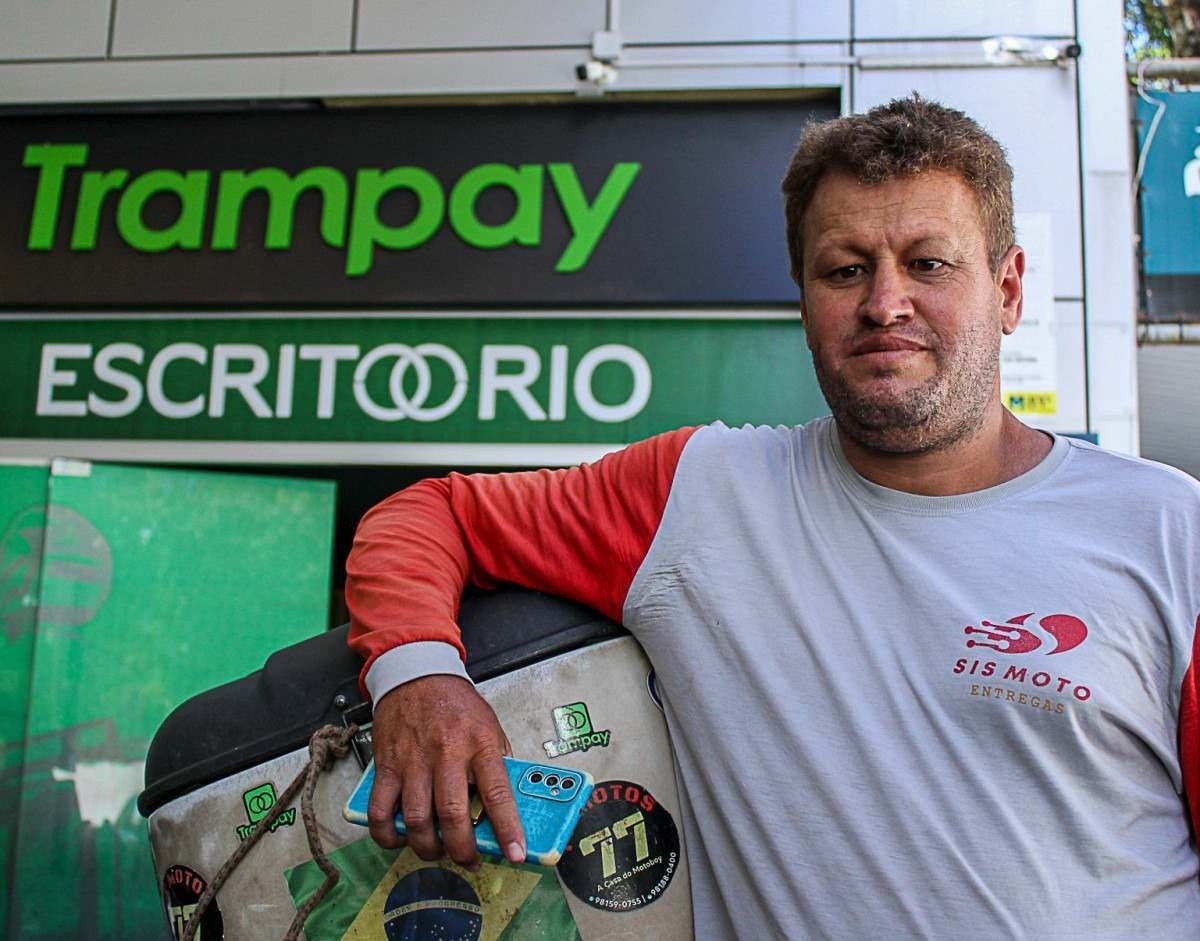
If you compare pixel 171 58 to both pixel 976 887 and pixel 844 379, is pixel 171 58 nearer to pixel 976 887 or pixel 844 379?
pixel 844 379

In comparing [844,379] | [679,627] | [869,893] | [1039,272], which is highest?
[1039,272]

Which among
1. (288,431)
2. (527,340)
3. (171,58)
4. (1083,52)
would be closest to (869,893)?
(527,340)

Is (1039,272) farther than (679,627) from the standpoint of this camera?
Yes

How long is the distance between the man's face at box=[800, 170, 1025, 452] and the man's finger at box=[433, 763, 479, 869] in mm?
754

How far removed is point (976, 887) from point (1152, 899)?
0.23m

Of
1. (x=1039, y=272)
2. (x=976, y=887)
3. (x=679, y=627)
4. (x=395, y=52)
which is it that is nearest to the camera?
(x=976, y=887)

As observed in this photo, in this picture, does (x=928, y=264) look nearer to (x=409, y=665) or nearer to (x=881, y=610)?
(x=881, y=610)

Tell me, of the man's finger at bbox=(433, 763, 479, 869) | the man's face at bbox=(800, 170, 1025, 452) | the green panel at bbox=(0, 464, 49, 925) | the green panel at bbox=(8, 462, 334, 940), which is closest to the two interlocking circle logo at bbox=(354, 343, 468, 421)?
the green panel at bbox=(8, 462, 334, 940)

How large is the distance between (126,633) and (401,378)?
5.07ft

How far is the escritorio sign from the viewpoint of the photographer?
430cm

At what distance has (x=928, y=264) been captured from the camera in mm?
1541

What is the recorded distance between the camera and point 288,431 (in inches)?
173

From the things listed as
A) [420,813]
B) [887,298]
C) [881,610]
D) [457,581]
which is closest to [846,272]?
[887,298]

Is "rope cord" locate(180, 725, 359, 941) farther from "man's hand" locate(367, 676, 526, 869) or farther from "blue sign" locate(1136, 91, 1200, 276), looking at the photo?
"blue sign" locate(1136, 91, 1200, 276)
